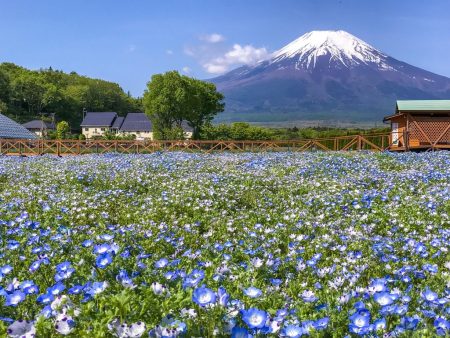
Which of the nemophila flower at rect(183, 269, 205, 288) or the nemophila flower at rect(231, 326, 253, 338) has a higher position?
the nemophila flower at rect(231, 326, 253, 338)

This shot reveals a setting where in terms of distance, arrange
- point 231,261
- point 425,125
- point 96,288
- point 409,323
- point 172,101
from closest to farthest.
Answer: point 409,323 → point 96,288 → point 231,261 → point 425,125 → point 172,101

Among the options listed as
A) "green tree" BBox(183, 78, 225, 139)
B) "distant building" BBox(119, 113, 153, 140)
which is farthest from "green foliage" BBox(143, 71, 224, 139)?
"distant building" BBox(119, 113, 153, 140)

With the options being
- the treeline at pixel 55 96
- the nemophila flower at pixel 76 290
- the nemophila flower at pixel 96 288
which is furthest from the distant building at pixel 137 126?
the nemophila flower at pixel 96 288

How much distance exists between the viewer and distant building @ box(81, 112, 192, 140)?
10631cm

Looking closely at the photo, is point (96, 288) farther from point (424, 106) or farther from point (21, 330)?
point (424, 106)

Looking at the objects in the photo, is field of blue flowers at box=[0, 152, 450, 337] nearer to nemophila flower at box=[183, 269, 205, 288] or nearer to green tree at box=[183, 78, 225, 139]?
nemophila flower at box=[183, 269, 205, 288]

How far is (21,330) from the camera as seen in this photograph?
2148mm

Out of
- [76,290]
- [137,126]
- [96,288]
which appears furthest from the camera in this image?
[137,126]

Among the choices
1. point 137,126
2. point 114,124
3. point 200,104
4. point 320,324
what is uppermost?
point 200,104

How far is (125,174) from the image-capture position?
38.4 feet

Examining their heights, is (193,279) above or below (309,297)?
above

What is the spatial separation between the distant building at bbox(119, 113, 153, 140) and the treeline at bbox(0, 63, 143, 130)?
15298 mm

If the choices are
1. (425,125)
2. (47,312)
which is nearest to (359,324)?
(47,312)

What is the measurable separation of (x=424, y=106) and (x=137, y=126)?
274ft
